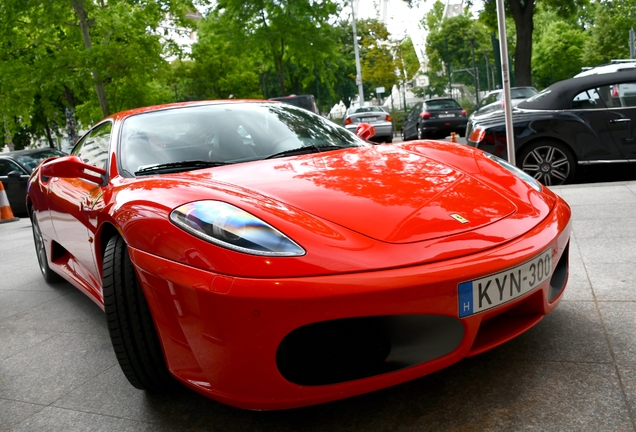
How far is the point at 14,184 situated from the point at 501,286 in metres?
11.7

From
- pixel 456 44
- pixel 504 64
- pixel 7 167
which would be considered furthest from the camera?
pixel 456 44

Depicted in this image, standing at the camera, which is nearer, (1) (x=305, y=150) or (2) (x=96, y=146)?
(1) (x=305, y=150)

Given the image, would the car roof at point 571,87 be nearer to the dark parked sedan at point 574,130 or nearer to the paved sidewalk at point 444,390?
the dark parked sedan at point 574,130

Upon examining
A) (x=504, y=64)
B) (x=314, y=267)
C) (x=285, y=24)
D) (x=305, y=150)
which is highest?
(x=285, y=24)

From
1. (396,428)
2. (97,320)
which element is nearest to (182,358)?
(396,428)

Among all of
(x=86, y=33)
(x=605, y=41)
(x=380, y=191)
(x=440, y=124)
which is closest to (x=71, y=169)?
(x=380, y=191)

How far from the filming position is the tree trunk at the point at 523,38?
20.0m

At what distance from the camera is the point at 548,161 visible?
7.11 m

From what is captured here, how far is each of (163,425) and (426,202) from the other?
4.12ft

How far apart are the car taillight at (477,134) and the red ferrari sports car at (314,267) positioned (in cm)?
445

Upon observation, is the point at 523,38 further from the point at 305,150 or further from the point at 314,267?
the point at 314,267

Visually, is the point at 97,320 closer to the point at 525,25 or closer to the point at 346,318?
the point at 346,318

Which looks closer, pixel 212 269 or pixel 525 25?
pixel 212 269

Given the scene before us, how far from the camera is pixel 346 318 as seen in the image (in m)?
1.95
